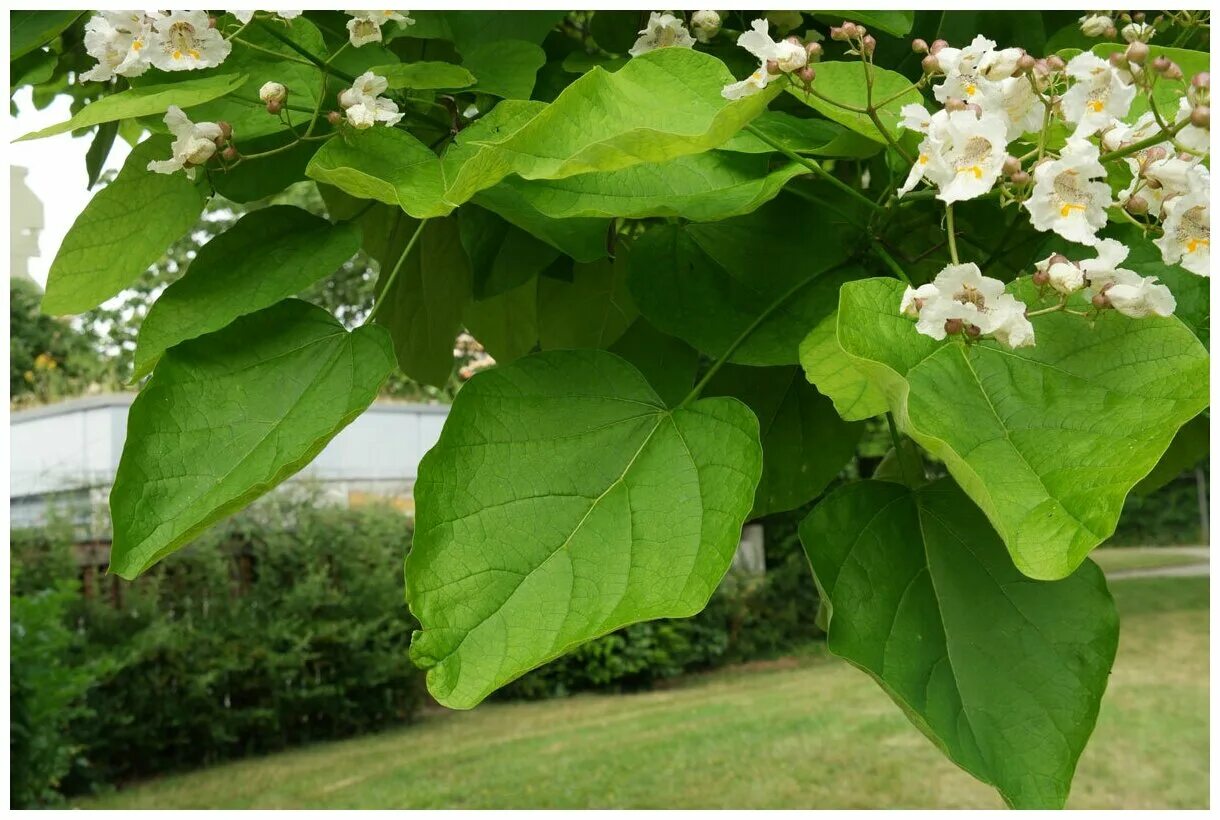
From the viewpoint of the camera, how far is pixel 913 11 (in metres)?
0.64

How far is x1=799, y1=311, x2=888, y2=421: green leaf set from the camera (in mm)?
449

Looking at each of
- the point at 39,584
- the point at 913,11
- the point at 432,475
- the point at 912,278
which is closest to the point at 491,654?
the point at 432,475

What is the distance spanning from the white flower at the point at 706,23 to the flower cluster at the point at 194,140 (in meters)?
0.25

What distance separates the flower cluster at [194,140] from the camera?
1.76 feet

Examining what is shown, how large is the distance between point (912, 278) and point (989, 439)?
0.52ft

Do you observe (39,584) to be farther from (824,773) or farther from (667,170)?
(667,170)

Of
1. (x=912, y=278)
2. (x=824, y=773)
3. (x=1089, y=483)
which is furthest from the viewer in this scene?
(x=824, y=773)

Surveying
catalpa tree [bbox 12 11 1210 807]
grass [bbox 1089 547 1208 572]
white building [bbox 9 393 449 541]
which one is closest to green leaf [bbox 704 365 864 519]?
catalpa tree [bbox 12 11 1210 807]

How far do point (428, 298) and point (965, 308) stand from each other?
423 millimetres

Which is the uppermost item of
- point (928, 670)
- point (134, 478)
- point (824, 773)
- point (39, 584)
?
point (134, 478)

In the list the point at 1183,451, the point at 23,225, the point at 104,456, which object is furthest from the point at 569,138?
the point at 104,456

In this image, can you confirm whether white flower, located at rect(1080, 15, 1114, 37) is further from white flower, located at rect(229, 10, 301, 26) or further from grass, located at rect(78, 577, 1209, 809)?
grass, located at rect(78, 577, 1209, 809)

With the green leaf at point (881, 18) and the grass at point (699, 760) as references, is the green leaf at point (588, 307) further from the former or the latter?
the grass at point (699, 760)

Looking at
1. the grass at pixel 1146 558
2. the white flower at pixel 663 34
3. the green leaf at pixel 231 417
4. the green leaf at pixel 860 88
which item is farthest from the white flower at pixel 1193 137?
the grass at pixel 1146 558
